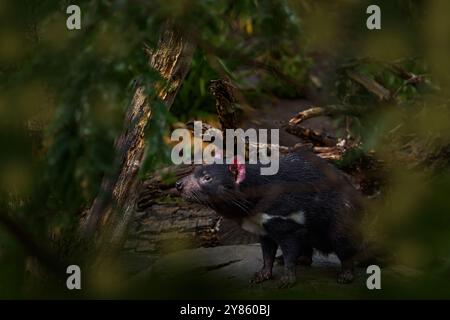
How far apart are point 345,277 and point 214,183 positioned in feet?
2.11

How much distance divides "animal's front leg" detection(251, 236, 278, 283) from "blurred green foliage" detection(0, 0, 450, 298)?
0.21 meters

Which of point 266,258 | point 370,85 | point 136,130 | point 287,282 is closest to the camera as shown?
point 287,282

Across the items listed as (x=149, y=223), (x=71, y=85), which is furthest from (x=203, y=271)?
(x=71, y=85)

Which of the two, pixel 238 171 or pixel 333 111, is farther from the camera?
pixel 333 111

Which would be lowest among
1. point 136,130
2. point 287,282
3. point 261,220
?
point 287,282

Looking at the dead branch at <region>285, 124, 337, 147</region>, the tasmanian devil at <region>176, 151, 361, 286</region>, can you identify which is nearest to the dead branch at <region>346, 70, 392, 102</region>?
the dead branch at <region>285, 124, 337, 147</region>

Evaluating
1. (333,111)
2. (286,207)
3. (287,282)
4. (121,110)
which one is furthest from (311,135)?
(121,110)

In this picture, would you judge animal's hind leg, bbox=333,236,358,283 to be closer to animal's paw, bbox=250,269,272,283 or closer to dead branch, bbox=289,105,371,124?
animal's paw, bbox=250,269,272,283

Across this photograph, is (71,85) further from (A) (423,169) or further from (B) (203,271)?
(A) (423,169)

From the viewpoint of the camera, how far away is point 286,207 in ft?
10.6

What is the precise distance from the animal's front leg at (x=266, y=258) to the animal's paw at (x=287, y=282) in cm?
9

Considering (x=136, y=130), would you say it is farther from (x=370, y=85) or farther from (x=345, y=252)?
(x=370, y=85)

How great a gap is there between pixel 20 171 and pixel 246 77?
3605mm

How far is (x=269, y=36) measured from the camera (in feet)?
9.00
